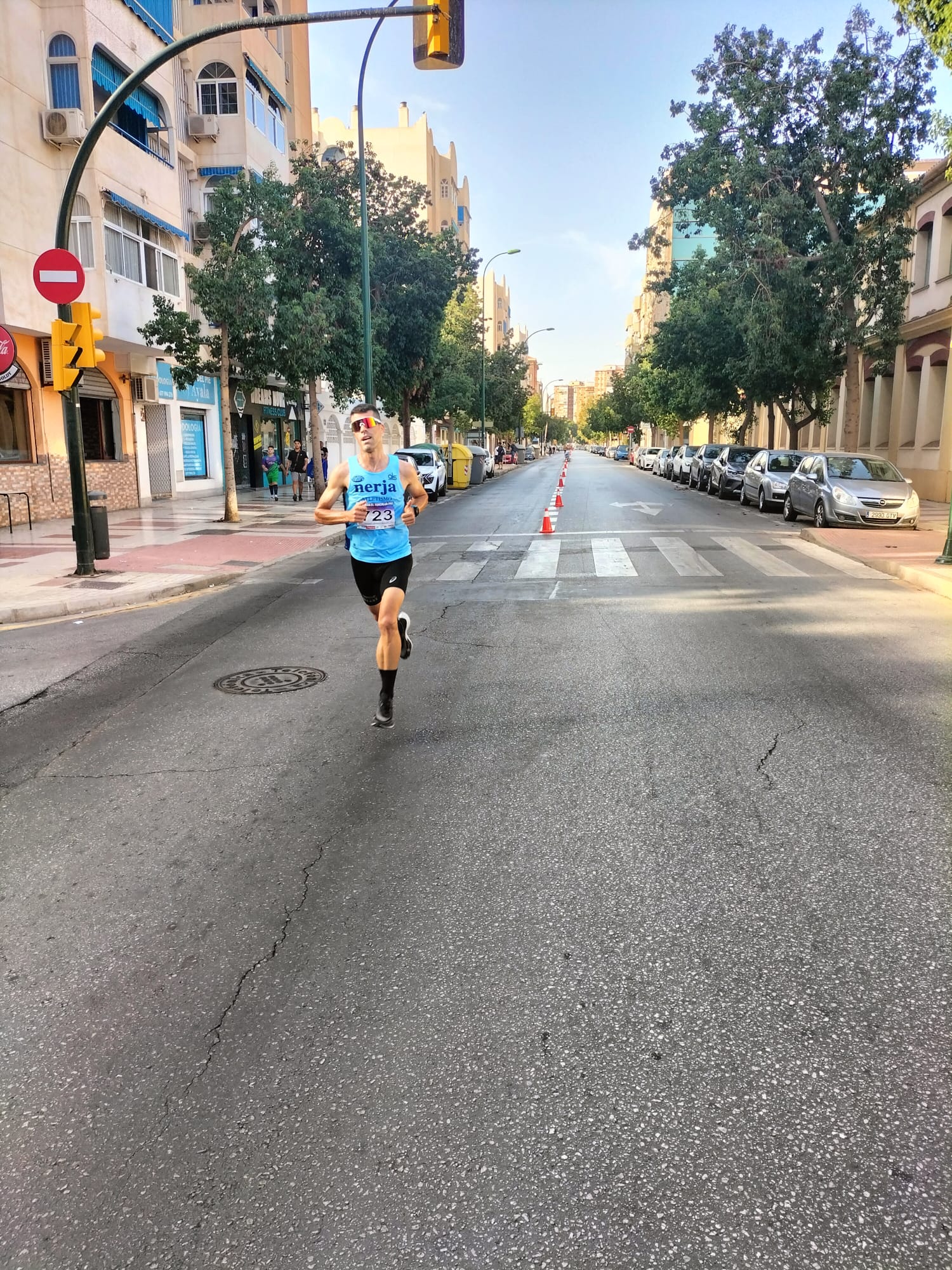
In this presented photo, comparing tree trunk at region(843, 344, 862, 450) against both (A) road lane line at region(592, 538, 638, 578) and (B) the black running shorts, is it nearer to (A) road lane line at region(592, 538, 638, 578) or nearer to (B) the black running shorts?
(A) road lane line at region(592, 538, 638, 578)

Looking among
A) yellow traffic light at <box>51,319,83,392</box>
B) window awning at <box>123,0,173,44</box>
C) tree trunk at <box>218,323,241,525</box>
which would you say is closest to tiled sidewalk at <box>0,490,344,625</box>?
tree trunk at <box>218,323,241,525</box>

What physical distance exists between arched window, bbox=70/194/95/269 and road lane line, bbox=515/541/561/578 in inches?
514

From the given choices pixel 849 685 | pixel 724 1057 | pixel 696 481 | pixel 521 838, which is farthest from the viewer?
pixel 696 481

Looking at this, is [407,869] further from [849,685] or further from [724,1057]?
[849,685]

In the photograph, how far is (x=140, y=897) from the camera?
3.82m

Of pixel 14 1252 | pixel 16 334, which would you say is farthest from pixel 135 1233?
pixel 16 334

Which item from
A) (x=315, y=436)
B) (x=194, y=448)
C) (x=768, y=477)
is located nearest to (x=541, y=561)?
(x=768, y=477)

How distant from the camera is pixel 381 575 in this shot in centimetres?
625

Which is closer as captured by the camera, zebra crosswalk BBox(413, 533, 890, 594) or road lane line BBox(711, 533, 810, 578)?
zebra crosswalk BBox(413, 533, 890, 594)

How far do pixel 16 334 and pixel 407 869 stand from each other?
20.3 meters

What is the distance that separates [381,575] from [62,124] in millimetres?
19274

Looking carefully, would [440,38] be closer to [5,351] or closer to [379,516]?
[379,516]

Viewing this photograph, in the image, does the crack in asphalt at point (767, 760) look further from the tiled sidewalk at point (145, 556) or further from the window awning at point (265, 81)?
the window awning at point (265, 81)

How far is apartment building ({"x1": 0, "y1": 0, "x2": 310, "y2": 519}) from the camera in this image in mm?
20031
